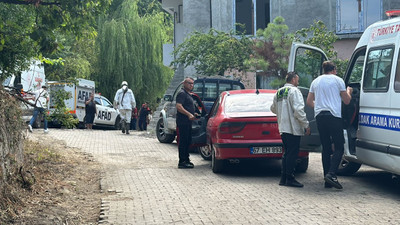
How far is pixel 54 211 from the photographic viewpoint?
8195 mm

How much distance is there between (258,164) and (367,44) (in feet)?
13.4

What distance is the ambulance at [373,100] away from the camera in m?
9.05

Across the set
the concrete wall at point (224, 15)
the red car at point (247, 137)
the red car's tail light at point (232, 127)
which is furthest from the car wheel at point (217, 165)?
the concrete wall at point (224, 15)

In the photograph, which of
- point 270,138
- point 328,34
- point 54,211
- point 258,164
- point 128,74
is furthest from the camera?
point 128,74

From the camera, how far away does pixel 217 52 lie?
24.8 metres

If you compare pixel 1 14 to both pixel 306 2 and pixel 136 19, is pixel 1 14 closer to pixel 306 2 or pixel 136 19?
pixel 306 2

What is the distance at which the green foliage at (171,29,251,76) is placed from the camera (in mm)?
24562

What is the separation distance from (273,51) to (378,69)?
46.5 feet

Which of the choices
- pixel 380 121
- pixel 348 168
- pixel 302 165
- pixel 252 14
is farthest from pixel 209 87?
pixel 252 14

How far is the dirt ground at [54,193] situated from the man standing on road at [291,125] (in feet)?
9.38

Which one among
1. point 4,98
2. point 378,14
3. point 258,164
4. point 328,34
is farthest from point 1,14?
point 378,14

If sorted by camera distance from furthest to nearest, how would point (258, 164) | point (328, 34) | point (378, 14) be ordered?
point (378, 14) → point (328, 34) → point (258, 164)

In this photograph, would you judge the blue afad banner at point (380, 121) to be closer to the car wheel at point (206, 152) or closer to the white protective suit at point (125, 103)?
the car wheel at point (206, 152)

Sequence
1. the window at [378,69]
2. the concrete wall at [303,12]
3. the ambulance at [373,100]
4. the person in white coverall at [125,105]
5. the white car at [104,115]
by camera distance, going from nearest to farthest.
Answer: the ambulance at [373,100] → the window at [378,69] → the person in white coverall at [125,105] → the concrete wall at [303,12] → the white car at [104,115]
